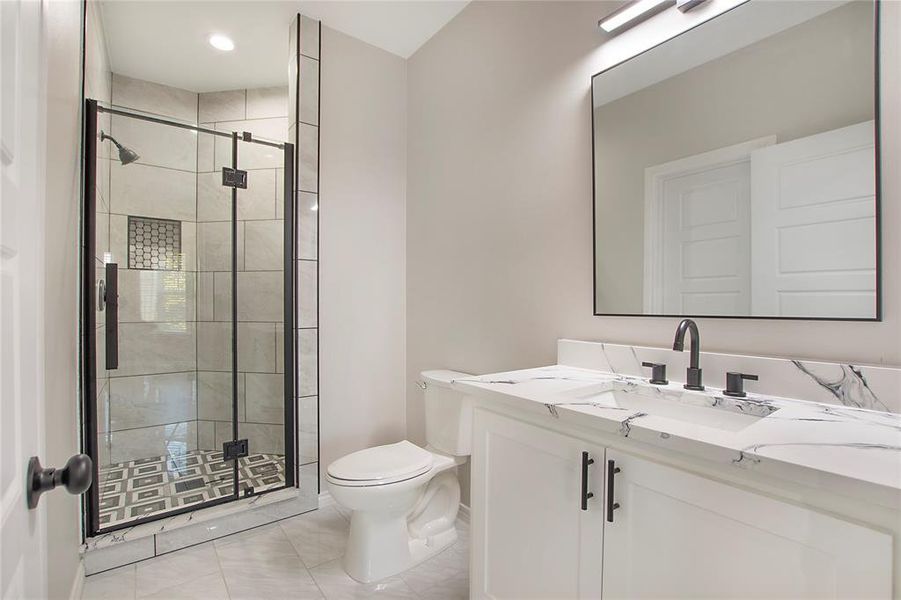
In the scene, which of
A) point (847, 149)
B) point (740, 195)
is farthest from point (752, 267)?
point (847, 149)

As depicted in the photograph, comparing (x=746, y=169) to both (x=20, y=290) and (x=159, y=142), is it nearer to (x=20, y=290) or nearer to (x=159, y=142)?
(x=20, y=290)

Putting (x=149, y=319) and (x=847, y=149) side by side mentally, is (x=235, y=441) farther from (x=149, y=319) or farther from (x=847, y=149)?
(x=847, y=149)

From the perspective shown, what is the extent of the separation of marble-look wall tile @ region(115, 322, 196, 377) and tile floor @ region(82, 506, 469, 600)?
899 millimetres

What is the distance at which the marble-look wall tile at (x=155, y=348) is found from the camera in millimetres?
2113

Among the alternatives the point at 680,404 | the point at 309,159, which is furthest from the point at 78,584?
the point at 680,404

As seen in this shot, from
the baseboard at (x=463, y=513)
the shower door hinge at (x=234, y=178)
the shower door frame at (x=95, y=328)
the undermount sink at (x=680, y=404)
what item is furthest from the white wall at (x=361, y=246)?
the undermount sink at (x=680, y=404)

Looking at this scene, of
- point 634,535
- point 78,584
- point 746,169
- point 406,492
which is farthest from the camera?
point 406,492

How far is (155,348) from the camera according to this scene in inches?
87.5

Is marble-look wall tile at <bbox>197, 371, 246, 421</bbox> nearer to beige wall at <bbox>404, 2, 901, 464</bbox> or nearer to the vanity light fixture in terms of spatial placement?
beige wall at <bbox>404, 2, 901, 464</bbox>

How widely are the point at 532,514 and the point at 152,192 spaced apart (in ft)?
Result: 7.70

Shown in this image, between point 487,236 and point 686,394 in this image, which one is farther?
point 487,236

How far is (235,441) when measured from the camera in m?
2.29

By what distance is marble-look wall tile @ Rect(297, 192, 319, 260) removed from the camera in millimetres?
2326

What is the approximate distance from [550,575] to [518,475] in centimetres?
25
